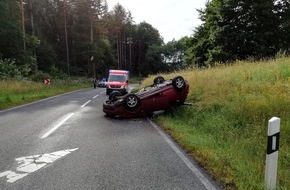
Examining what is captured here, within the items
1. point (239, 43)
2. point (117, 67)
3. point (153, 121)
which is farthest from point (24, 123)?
point (117, 67)

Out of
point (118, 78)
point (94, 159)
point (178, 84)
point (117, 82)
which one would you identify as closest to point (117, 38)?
point (118, 78)

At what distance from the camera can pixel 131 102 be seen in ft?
37.1

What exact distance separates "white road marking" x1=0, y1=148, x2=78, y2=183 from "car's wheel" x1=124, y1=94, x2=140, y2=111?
14.5ft

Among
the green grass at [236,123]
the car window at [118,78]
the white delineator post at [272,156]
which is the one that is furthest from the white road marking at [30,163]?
the car window at [118,78]

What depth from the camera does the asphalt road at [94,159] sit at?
4824mm

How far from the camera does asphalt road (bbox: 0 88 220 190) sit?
4824mm

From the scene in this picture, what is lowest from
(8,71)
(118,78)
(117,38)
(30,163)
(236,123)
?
(30,163)

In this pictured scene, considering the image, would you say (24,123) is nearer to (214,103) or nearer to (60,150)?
(60,150)

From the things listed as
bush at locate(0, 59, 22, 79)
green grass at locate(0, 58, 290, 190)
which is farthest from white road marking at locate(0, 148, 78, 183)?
bush at locate(0, 59, 22, 79)

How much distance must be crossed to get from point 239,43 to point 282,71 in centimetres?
2284

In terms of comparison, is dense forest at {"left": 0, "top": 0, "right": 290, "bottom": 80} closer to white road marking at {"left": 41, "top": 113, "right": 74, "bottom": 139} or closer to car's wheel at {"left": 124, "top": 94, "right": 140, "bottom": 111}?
car's wheel at {"left": 124, "top": 94, "right": 140, "bottom": 111}

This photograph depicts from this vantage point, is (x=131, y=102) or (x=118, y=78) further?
(x=118, y=78)

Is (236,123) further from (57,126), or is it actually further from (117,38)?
(117,38)

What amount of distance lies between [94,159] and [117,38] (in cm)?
9009
